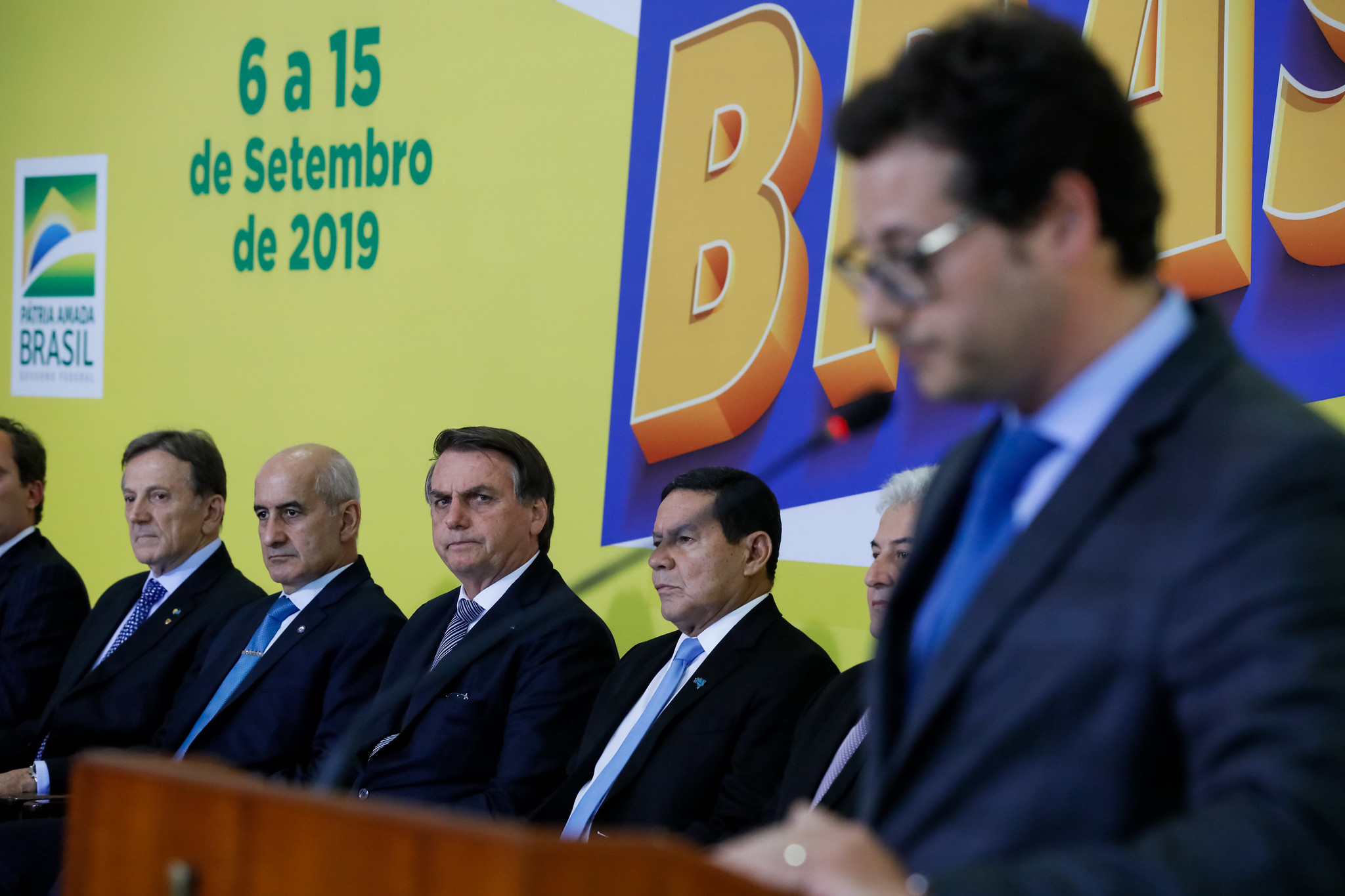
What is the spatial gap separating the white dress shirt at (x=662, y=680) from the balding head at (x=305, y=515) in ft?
3.93

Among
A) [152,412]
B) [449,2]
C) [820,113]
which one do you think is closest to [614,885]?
[820,113]

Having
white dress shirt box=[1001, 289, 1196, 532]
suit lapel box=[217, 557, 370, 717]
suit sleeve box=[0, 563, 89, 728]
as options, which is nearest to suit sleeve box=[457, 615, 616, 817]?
suit lapel box=[217, 557, 370, 717]

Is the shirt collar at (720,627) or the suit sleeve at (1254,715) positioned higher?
the suit sleeve at (1254,715)

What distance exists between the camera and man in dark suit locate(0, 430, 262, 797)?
12.8ft

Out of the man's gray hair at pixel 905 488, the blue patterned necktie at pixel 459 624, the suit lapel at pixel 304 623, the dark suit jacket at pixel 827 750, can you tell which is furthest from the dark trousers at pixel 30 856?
the man's gray hair at pixel 905 488

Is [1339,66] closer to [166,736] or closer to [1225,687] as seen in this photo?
[1225,687]

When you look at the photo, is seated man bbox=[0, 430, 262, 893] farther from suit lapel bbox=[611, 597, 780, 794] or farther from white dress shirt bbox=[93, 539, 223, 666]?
suit lapel bbox=[611, 597, 780, 794]

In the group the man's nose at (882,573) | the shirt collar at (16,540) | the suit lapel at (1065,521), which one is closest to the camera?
the suit lapel at (1065,521)

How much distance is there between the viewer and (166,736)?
3803mm

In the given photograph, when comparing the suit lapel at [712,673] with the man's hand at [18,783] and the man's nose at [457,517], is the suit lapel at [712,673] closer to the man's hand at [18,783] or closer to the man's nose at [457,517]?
the man's nose at [457,517]

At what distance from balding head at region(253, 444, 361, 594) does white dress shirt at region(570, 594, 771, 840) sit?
3.93 ft

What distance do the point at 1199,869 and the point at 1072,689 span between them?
0.15 m

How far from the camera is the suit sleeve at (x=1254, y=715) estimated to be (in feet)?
2.73

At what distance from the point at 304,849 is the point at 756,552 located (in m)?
2.48
